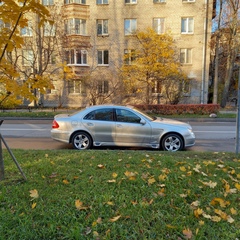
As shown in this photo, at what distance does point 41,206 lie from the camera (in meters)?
2.57

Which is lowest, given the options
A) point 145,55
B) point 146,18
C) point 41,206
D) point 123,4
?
point 41,206

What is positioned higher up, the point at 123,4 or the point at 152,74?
the point at 123,4

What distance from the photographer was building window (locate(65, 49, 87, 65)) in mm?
23094

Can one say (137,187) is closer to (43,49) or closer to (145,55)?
(145,55)

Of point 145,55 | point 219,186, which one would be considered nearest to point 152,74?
point 145,55

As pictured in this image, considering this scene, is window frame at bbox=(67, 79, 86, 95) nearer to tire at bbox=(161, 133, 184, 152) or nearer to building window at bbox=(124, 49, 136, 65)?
building window at bbox=(124, 49, 136, 65)

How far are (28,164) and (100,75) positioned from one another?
791 inches

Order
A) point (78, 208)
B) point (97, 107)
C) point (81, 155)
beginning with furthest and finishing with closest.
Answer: point (97, 107) < point (81, 155) < point (78, 208)

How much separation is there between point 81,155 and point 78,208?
2.29 metres

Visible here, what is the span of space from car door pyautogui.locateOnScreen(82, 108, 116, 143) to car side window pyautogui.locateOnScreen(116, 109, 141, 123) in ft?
0.78

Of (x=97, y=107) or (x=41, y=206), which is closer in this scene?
(x=41, y=206)

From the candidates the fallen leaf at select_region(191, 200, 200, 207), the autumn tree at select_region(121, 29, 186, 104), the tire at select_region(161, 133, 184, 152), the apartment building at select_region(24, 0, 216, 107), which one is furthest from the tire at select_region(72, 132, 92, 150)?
the apartment building at select_region(24, 0, 216, 107)

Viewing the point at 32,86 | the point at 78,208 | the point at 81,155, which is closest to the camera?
the point at 78,208

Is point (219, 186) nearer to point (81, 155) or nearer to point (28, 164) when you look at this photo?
point (81, 155)
